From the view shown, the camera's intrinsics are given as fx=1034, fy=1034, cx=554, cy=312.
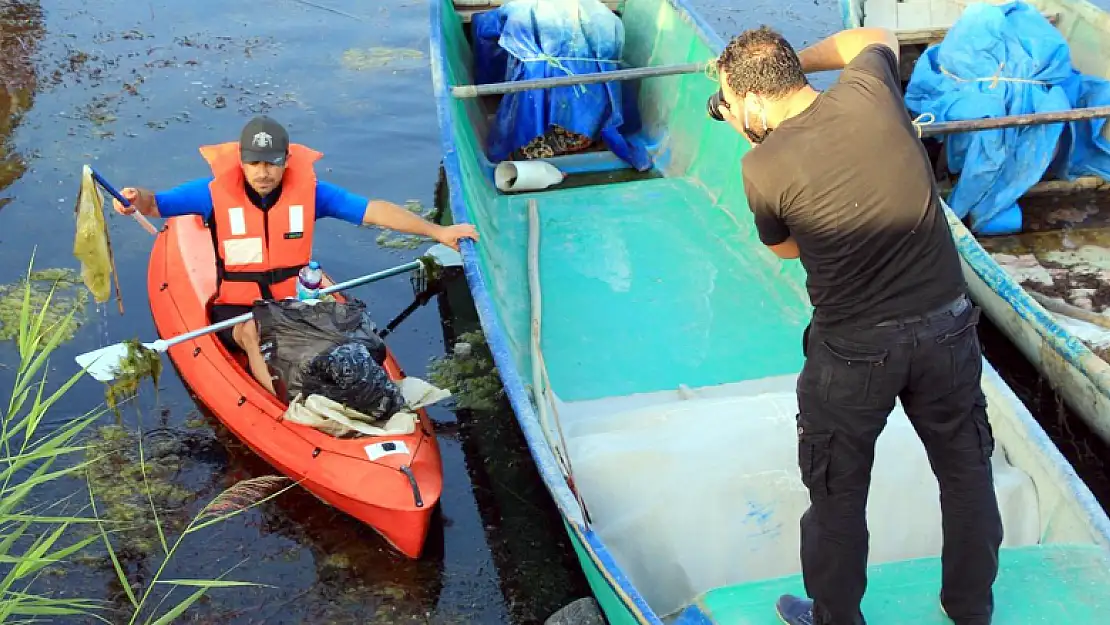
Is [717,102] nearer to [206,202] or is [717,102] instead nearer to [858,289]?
[858,289]

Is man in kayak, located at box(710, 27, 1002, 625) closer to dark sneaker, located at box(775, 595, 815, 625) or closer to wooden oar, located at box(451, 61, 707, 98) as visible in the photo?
dark sneaker, located at box(775, 595, 815, 625)

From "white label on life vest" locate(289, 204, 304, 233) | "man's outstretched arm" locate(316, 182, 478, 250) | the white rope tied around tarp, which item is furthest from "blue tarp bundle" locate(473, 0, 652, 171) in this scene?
"white label on life vest" locate(289, 204, 304, 233)

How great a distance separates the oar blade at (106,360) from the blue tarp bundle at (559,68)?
2854 mm

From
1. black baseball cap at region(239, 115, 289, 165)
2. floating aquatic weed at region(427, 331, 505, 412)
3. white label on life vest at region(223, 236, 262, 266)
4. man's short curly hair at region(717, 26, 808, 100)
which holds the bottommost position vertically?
floating aquatic weed at region(427, 331, 505, 412)

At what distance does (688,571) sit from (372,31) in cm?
794

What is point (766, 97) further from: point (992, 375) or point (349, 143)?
point (349, 143)

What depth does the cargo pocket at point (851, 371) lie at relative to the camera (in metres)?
2.68

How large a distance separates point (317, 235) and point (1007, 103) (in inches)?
177

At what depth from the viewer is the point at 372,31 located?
1026 centimetres

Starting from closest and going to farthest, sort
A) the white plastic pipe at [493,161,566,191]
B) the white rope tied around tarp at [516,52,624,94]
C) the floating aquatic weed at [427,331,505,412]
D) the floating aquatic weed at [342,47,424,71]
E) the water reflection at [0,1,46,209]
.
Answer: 1. the floating aquatic weed at [427,331,505,412]
2. the white plastic pipe at [493,161,566,191]
3. the white rope tied around tarp at [516,52,624,94]
4. the water reflection at [0,1,46,209]
5. the floating aquatic weed at [342,47,424,71]

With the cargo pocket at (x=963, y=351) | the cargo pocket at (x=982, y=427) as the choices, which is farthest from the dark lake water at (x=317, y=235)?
the cargo pocket at (x=963, y=351)

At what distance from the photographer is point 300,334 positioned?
455 centimetres

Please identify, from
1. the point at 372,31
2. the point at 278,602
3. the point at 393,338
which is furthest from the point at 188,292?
the point at 372,31

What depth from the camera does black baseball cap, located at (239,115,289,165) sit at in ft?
14.8
